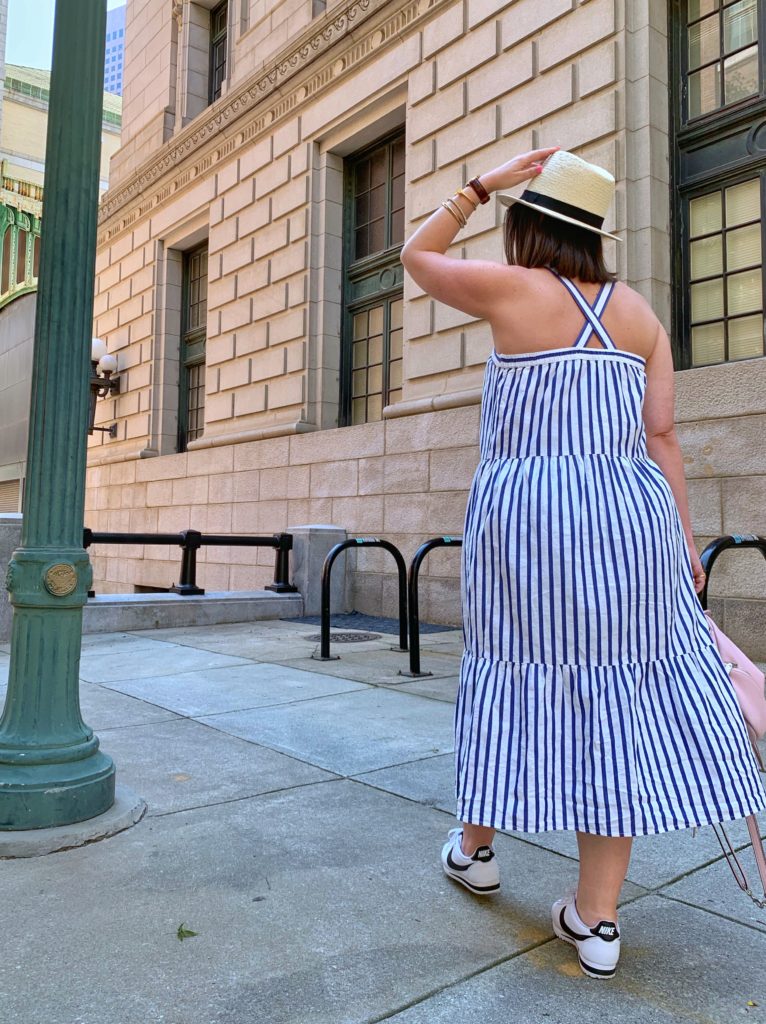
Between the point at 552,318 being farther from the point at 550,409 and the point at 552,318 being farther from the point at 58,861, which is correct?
the point at 58,861

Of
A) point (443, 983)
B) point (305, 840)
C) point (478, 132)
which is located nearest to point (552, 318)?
point (443, 983)

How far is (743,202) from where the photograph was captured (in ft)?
25.8

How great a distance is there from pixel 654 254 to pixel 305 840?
23.1 ft

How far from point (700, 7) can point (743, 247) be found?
8.77 ft

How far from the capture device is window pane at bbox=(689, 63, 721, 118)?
26.7ft

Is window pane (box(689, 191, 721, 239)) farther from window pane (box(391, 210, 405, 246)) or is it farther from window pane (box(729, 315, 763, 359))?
window pane (box(391, 210, 405, 246))

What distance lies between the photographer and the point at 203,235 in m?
15.8

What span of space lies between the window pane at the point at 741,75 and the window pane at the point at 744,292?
1760 millimetres

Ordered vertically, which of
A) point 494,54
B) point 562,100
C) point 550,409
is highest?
point 494,54

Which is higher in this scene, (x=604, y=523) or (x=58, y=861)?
(x=604, y=523)

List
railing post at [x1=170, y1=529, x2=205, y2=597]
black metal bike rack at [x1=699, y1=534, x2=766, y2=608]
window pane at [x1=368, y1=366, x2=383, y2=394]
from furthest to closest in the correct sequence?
window pane at [x1=368, y1=366, x2=383, y2=394] → railing post at [x1=170, y1=529, x2=205, y2=597] → black metal bike rack at [x1=699, y1=534, x2=766, y2=608]

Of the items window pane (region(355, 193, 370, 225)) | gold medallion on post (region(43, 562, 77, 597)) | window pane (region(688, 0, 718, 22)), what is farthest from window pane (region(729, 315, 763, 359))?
gold medallion on post (region(43, 562, 77, 597))

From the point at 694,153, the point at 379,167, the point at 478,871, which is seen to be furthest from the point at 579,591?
the point at 379,167

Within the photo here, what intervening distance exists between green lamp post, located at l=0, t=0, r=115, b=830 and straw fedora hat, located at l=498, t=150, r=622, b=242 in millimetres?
1800
